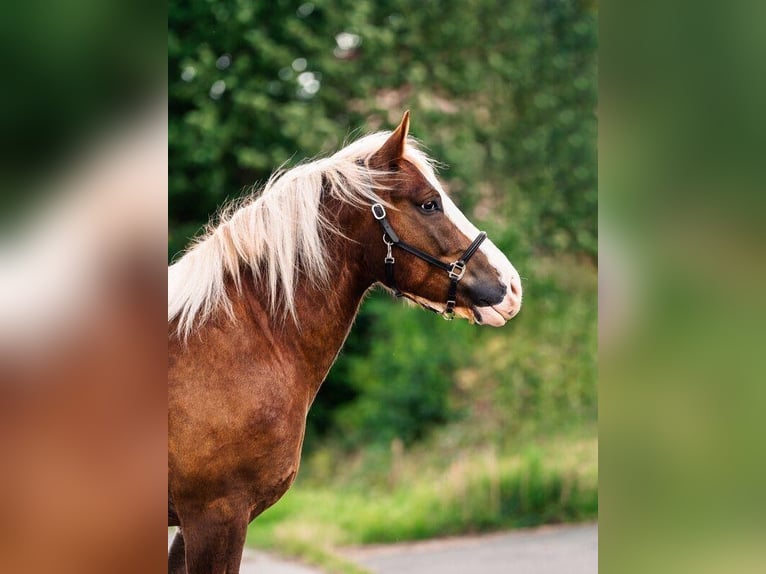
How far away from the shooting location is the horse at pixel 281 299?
2051 mm

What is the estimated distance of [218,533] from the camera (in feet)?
6.73

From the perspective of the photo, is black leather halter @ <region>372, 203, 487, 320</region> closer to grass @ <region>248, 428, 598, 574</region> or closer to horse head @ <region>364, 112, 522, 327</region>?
horse head @ <region>364, 112, 522, 327</region>

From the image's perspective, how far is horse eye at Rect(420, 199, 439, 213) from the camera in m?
2.26

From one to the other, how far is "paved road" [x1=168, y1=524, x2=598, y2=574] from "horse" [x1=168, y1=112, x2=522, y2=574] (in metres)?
2.47

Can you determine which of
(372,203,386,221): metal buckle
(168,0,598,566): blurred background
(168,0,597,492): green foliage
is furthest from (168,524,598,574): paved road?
(372,203,386,221): metal buckle

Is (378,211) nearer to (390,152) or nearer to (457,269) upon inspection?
(390,152)

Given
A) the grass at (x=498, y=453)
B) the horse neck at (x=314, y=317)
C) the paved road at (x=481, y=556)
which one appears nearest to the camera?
the horse neck at (x=314, y=317)

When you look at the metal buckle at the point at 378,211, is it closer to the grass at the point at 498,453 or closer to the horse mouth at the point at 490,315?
the horse mouth at the point at 490,315

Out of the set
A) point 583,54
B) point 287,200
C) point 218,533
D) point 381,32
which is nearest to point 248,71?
point 381,32

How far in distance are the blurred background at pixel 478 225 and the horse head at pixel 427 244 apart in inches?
109

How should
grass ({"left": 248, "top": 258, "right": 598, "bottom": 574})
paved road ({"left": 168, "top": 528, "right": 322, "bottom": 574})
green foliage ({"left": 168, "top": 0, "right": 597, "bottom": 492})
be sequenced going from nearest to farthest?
1. paved road ({"left": 168, "top": 528, "right": 322, "bottom": 574})
2. grass ({"left": 248, "top": 258, "right": 598, "bottom": 574})
3. green foliage ({"left": 168, "top": 0, "right": 597, "bottom": 492})

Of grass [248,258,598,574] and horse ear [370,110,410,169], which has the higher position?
horse ear [370,110,410,169]

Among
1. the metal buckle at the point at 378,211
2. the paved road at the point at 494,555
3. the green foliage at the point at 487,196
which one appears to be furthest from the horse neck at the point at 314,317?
the green foliage at the point at 487,196
